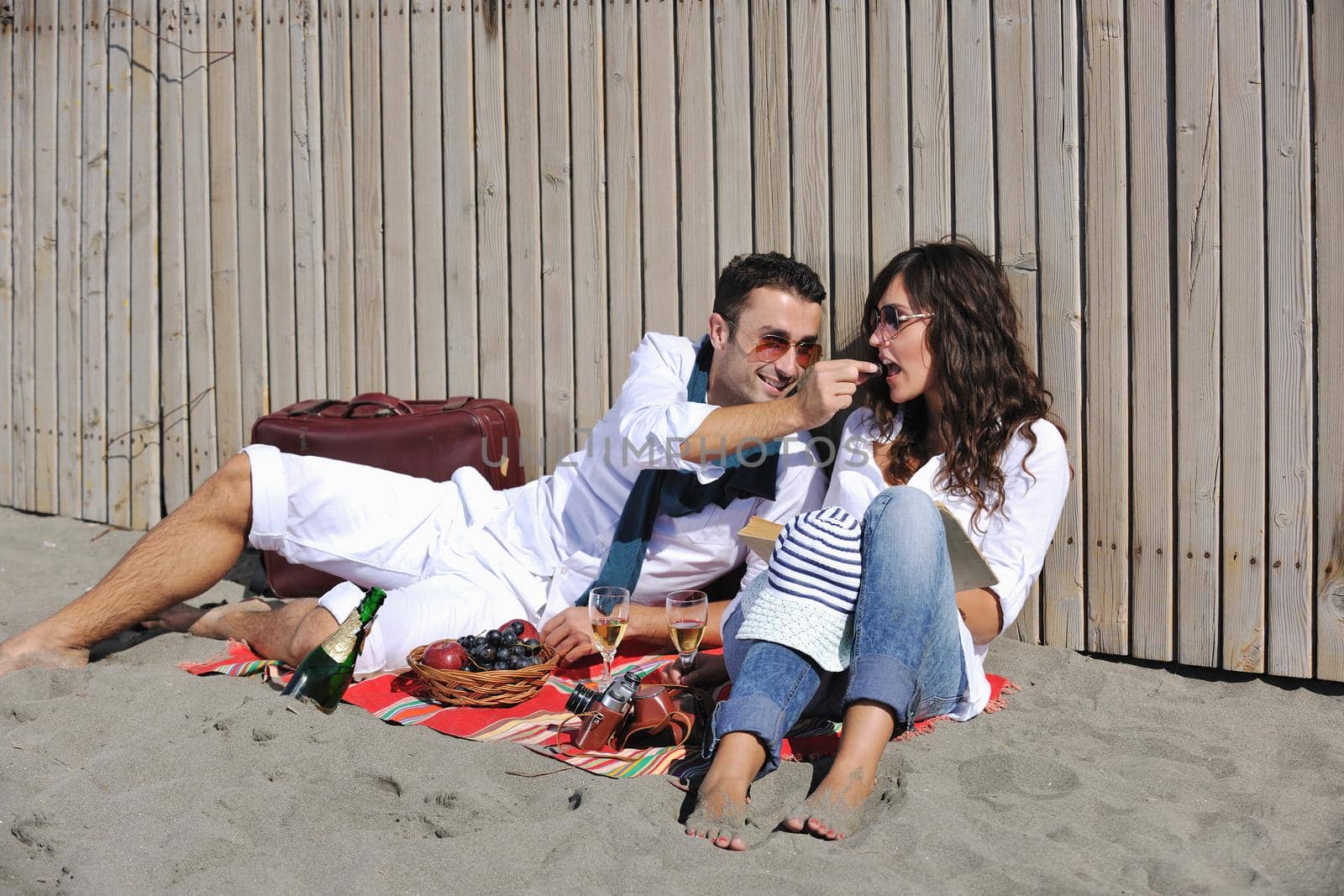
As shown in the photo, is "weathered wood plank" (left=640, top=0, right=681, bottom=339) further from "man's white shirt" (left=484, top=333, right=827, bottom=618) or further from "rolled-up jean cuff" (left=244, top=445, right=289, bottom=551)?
"rolled-up jean cuff" (left=244, top=445, right=289, bottom=551)

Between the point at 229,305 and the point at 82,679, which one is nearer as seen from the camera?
the point at 82,679

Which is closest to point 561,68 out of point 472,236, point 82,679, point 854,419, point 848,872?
point 472,236

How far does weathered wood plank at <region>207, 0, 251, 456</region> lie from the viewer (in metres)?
4.81

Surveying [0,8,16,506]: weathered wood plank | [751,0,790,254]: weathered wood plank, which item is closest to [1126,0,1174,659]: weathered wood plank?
[751,0,790,254]: weathered wood plank

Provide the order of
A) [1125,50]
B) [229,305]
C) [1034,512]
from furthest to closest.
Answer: [229,305], [1125,50], [1034,512]

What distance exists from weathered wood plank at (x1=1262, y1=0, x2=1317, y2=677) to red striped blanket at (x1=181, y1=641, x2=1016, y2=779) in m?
0.89

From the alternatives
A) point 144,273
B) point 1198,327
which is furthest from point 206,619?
point 1198,327

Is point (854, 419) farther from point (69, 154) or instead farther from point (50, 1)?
point (50, 1)

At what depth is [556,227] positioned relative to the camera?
435 centimetres

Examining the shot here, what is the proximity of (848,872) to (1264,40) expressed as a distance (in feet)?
8.88

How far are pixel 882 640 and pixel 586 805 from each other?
76 centimetres

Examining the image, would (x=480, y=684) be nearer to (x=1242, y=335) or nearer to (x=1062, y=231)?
(x=1062, y=231)

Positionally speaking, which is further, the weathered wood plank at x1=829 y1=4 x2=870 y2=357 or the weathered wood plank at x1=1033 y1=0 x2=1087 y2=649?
the weathered wood plank at x1=829 y1=4 x2=870 y2=357

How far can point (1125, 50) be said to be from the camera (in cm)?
350
